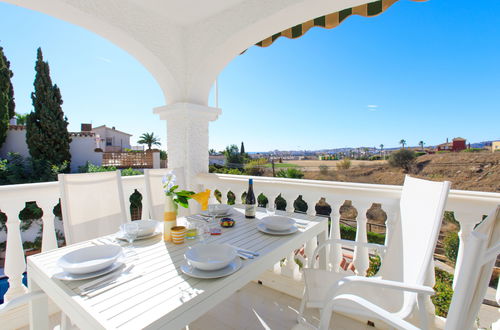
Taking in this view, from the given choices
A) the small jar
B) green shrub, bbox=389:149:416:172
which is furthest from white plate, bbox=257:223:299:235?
green shrub, bbox=389:149:416:172

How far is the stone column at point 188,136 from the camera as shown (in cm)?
274

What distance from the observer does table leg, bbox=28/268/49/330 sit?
976 mm

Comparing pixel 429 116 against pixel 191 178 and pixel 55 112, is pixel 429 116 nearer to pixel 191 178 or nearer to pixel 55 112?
pixel 191 178

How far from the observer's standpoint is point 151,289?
2.47 ft

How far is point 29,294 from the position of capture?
92 centimetres

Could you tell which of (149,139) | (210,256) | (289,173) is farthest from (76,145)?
(210,256)

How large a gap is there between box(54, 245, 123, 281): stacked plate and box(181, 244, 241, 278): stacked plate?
0.90 feet

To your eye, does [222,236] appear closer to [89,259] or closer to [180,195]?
[180,195]

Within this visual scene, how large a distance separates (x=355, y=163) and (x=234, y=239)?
15000mm

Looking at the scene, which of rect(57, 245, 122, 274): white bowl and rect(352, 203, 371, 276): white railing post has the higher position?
rect(57, 245, 122, 274): white bowl

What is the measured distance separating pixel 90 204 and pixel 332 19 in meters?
2.44

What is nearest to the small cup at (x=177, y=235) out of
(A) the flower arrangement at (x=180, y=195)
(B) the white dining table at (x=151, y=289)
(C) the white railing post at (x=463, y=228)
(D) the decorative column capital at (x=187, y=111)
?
(B) the white dining table at (x=151, y=289)

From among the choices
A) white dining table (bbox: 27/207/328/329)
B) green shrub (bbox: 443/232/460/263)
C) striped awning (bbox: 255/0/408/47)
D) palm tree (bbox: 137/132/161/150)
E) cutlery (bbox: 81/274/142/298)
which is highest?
palm tree (bbox: 137/132/161/150)

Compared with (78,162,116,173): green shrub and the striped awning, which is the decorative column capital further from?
(78,162,116,173): green shrub
